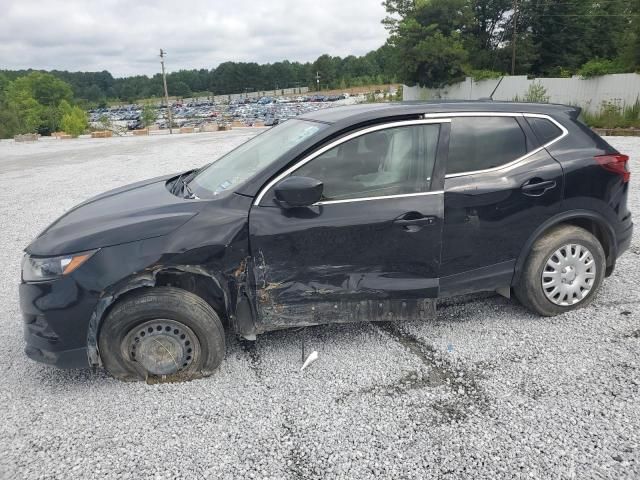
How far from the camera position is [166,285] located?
10.6 ft

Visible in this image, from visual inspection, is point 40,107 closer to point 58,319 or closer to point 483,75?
point 483,75

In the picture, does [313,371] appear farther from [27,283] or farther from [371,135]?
[27,283]

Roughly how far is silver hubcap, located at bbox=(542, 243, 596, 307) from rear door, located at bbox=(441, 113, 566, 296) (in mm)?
347

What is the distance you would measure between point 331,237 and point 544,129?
2006 millimetres

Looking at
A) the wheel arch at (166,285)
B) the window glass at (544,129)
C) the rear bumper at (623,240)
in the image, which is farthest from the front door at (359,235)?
the rear bumper at (623,240)

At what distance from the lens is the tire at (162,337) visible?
310cm

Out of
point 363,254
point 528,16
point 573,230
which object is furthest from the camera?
point 528,16

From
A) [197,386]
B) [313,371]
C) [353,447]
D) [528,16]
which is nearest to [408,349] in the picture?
[313,371]

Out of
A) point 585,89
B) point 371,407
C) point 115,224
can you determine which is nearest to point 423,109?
point 371,407

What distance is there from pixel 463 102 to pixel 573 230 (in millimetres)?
1353

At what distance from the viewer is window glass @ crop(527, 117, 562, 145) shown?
3.83 metres

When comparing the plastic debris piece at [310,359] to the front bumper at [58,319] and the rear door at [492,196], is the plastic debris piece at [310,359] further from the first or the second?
the front bumper at [58,319]

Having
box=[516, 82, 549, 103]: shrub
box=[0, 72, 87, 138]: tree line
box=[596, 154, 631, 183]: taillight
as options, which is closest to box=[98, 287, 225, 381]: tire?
box=[596, 154, 631, 183]: taillight

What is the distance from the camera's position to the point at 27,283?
3098mm
